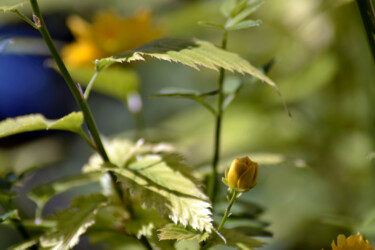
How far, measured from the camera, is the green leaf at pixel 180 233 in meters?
0.31

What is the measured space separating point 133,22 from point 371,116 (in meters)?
0.43

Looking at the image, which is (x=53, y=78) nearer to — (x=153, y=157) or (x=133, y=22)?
(x=133, y=22)

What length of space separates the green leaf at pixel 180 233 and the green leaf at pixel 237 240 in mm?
17

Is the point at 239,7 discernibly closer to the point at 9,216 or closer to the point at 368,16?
the point at 368,16

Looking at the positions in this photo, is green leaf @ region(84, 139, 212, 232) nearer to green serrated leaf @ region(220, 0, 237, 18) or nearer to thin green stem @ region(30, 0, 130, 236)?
thin green stem @ region(30, 0, 130, 236)

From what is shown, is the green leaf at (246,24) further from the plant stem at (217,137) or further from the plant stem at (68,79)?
the plant stem at (68,79)

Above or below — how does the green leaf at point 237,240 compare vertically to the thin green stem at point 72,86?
below

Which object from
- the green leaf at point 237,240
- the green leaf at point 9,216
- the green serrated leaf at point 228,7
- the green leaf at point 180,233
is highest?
the green serrated leaf at point 228,7

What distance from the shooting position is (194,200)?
0.34m

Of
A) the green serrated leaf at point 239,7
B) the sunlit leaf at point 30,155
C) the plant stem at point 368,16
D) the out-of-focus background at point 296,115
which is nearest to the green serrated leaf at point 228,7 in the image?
the green serrated leaf at point 239,7

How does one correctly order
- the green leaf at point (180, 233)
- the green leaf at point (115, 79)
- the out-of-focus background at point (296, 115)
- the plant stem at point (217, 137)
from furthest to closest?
1. the out-of-focus background at point (296, 115)
2. the green leaf at point (115, 79)
3. the plant stem at point (217, 137)
4. the green leaf at point (180, 233)

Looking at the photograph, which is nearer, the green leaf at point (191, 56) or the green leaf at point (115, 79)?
the green leaf at point (191, 56)

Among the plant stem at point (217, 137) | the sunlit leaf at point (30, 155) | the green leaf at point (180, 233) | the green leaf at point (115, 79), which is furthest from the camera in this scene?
the sunlit leaf at point (30, 155)

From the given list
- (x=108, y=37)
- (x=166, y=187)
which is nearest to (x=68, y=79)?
(x=166, y=187)
